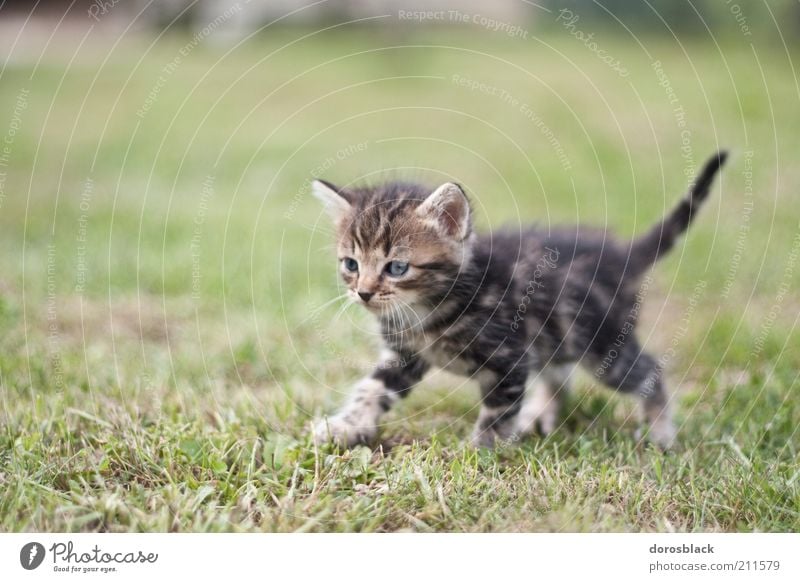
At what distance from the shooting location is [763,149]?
611 centimetres

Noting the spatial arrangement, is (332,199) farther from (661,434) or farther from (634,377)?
(661,434)

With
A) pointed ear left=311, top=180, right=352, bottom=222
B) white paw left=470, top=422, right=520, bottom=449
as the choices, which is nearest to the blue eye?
pointed ear left=311, top=180, right=352, bottom=222

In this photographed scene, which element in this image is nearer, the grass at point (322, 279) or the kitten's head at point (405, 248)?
the grass at point (322, 279)

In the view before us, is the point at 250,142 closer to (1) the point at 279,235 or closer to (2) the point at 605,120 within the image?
(1) the point at 279,235

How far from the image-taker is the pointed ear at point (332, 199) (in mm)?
2938

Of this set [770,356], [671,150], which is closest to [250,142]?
[671,150]

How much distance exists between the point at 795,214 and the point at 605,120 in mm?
2102

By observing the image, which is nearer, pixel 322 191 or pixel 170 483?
pixel 170 483
